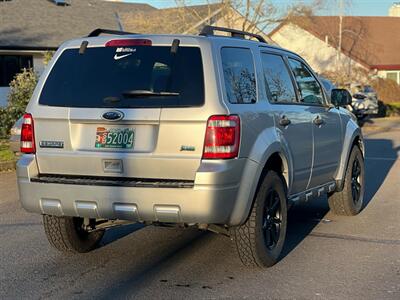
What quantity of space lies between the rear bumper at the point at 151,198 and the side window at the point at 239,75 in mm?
581

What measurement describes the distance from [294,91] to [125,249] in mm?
2371

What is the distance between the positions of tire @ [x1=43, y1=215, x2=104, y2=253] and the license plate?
1.12 meters

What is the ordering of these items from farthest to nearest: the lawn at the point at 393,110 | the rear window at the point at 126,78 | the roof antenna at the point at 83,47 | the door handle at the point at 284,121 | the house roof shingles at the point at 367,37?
the house roof shingles at the point at 367,37 < the lawn at the point at 393,110 < the door handle at the point at 284,121 < the roof antenna at the point at 83,47 < the rear window at the point at 126,78

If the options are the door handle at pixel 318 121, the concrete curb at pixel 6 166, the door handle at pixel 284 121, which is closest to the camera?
the door handle at pixel 284 121

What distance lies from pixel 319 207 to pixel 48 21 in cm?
2142

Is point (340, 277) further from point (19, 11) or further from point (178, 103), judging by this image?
point (19, 11)

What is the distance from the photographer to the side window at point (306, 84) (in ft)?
22.4

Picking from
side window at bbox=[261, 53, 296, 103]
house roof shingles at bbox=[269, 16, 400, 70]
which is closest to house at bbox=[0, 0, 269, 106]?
house roof shingles at bbox=[269, 16, 400, 70]

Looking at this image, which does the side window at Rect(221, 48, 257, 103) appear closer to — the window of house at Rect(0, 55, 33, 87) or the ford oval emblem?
the ford oval emblem

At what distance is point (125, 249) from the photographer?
20.9ft

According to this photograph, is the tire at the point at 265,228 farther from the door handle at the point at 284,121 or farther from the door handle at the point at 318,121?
the door handle at the point at 318,121

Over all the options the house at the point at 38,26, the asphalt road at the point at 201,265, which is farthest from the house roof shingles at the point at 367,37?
the asphalt road at the point at 201,265

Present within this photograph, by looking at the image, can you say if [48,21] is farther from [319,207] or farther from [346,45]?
[346,45]

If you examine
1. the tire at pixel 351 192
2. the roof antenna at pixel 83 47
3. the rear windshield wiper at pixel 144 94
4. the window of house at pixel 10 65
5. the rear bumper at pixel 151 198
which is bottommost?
the window of house at pixel 10 65
